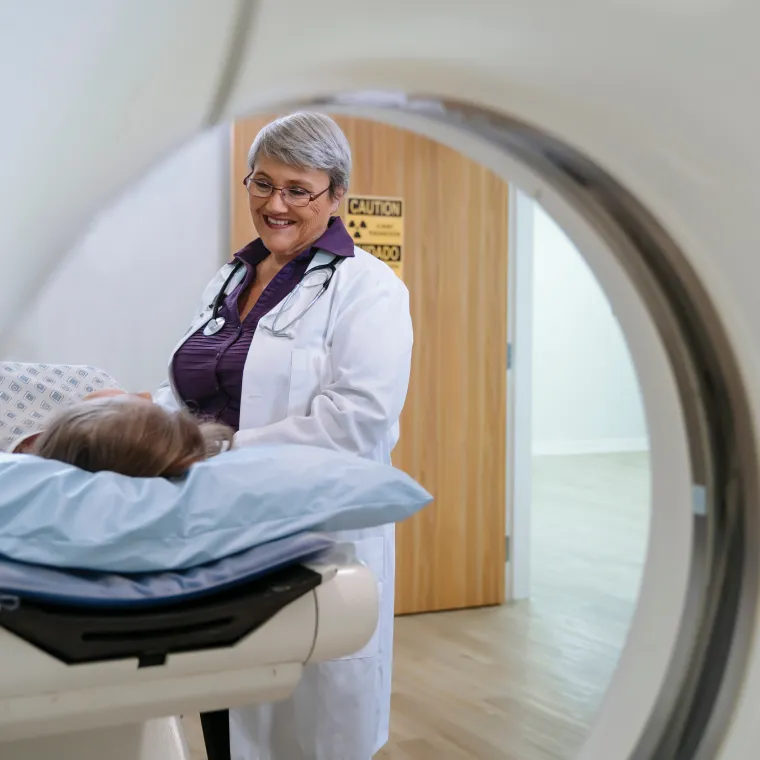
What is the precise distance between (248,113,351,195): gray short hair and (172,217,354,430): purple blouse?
0.12 metres

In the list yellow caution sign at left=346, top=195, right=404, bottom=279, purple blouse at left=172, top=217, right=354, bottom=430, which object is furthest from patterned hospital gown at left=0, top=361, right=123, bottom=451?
yellow caution sign at left=346, top=195, right=404, bottom=279

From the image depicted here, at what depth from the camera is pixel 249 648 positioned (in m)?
0.89

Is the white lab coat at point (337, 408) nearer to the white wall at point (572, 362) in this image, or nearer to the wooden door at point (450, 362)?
the wooden door at point (450, 362)

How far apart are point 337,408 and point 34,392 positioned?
639 millimetres

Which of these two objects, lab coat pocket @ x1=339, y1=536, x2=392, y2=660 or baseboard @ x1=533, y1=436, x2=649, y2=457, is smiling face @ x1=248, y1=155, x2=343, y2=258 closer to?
lab coat pocket @ x1=339, y1=536, x2=392, y2=660

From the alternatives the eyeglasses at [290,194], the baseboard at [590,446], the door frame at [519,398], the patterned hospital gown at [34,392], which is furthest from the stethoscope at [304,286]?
the baseboard at [590,446]

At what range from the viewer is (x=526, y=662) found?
263 centimetres

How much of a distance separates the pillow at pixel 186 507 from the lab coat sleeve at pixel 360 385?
0.29 metres

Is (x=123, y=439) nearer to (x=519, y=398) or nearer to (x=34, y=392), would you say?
(x=34, y=392)

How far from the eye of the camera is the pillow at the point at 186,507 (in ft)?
2.88

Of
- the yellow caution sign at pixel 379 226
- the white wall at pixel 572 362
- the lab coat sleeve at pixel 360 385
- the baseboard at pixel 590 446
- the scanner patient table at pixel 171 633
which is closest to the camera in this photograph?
the scanner patient table at pixel 171 633

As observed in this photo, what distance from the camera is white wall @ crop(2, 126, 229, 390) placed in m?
2.66

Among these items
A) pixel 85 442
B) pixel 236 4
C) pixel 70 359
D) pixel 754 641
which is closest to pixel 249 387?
pixel 85 442

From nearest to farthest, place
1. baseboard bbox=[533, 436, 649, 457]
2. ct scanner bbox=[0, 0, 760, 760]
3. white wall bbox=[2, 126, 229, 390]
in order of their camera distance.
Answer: ct scanner bbox=[0, 0, 760, 760]
white wall bbox=[2, 126, 229, 390]
baseboard bbox=[533, 436, 649, 457]
